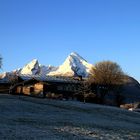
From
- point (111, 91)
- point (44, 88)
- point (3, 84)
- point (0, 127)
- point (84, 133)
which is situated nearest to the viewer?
point (0, 127)

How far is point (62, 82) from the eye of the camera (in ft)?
492

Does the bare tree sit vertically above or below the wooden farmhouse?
above

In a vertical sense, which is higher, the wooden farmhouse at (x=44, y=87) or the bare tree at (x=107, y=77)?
the bare tree at (x=107, y=77)

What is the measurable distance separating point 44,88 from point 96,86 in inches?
1020

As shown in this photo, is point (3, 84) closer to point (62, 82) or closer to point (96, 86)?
point (62, 82)

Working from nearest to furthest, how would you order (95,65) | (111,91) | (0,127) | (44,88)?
(0,127)
(44,88)
(111,91)
(95,65)

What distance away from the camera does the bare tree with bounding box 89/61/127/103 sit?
156363mm

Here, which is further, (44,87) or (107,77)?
(107,77)

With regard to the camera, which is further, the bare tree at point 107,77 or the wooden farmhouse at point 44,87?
the bare tree at point 107,77

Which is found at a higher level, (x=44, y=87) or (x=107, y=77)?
(x=107, y=77)

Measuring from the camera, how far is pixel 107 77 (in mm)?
163500

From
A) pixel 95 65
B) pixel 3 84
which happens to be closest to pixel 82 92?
pixel 3 84

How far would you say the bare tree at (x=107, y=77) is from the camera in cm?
15636

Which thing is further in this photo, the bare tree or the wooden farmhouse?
the bare tree
